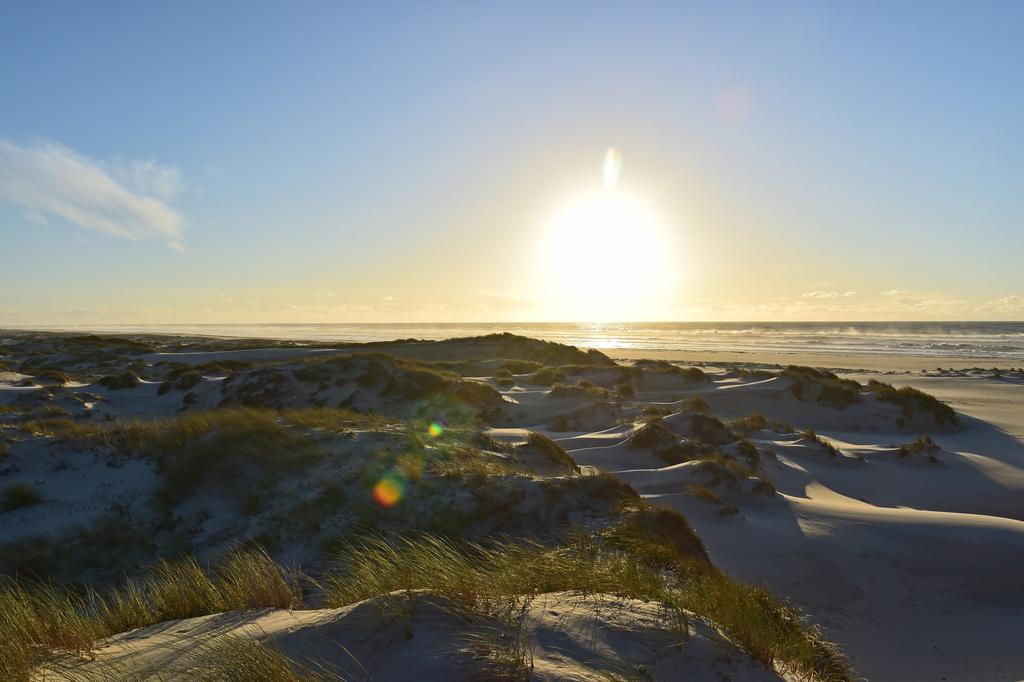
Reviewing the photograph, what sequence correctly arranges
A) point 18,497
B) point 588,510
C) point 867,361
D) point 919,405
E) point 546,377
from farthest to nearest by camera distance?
1. point 867,361
2. point 546,377
3. point 919,405
4. point 18,497
5. point 588,510

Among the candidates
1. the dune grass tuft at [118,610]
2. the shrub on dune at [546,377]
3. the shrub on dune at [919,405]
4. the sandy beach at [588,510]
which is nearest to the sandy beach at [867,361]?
the shrub on dune at [919,405]

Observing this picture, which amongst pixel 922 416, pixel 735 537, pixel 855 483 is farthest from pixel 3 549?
pixel 922 416

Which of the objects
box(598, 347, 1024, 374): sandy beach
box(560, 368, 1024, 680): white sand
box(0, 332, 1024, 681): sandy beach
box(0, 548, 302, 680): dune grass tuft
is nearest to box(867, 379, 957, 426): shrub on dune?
box(0, 332, 1024, 681): sandy beach

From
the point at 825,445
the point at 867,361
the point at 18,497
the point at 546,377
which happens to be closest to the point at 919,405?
the point at 825,445

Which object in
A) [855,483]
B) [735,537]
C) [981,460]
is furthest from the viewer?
[981,460]

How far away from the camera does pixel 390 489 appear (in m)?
7.55

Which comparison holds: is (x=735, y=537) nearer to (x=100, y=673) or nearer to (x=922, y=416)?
(x=100, y=673)

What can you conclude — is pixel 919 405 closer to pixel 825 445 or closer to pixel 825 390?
pixel 825 390

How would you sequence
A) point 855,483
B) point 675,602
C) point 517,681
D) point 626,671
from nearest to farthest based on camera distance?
1. point 517,681
2. point 626,671
3. point 675,602
4. point 855,483

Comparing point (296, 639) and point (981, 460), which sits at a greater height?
point (296, 639)

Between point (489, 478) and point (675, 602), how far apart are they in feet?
12.5

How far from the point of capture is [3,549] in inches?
265

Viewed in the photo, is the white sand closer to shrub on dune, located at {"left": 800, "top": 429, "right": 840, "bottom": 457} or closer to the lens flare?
shrub on dune, located at {"left": 800, "top": 429, "right": 840, "bottom": 457}

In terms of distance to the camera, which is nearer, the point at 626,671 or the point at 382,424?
the point at 626,671
